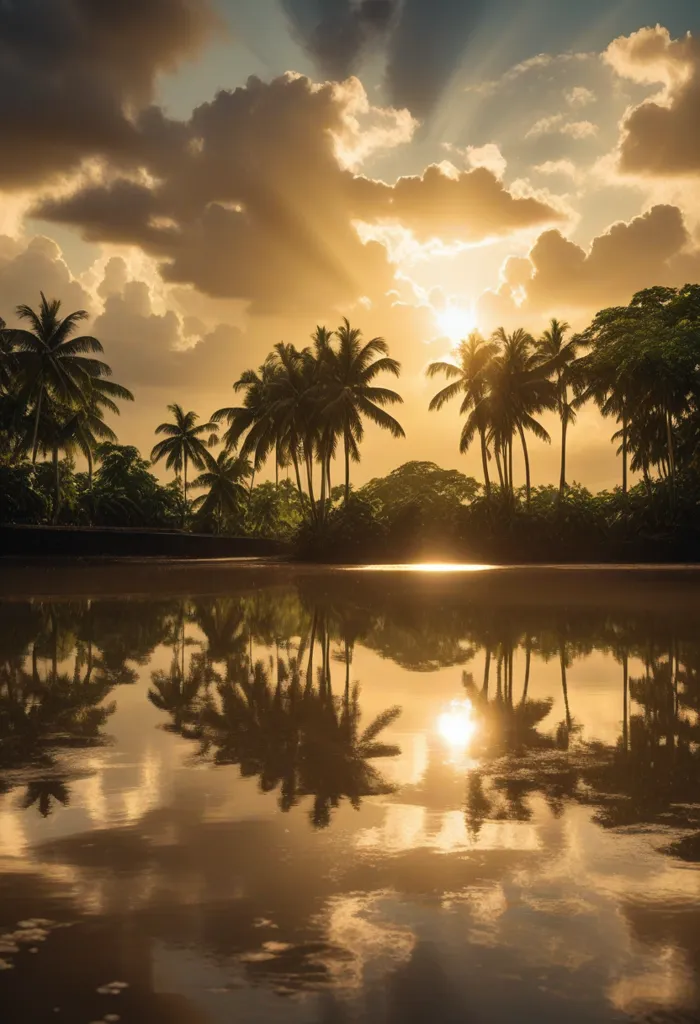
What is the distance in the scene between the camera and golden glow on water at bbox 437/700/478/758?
7.41 meters

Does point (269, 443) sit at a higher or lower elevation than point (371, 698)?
higher

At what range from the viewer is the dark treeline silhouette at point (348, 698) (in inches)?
243

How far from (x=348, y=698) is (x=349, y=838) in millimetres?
4479

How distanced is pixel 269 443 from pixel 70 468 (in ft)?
46.1

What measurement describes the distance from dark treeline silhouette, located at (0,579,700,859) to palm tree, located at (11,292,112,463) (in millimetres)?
29677

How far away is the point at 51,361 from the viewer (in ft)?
151

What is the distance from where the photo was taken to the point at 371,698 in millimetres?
9523

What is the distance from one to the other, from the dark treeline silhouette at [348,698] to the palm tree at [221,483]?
47970 millimetres

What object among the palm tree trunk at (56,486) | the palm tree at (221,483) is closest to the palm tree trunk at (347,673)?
the palm tree trunk at (56,486)

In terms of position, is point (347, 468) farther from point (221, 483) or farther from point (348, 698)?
point (348, 698)

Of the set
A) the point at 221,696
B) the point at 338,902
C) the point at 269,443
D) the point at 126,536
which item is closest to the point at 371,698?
the point at 221,696

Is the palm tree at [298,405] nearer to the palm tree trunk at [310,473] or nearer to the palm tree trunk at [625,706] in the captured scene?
the palm tree trunk at [310,473]

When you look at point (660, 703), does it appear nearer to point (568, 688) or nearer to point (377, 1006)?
point (568, 688)

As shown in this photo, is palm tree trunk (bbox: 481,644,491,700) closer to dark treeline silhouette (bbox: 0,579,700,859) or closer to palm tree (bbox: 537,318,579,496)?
dark treeline silhouette (bbox: 0,579,700,859)
